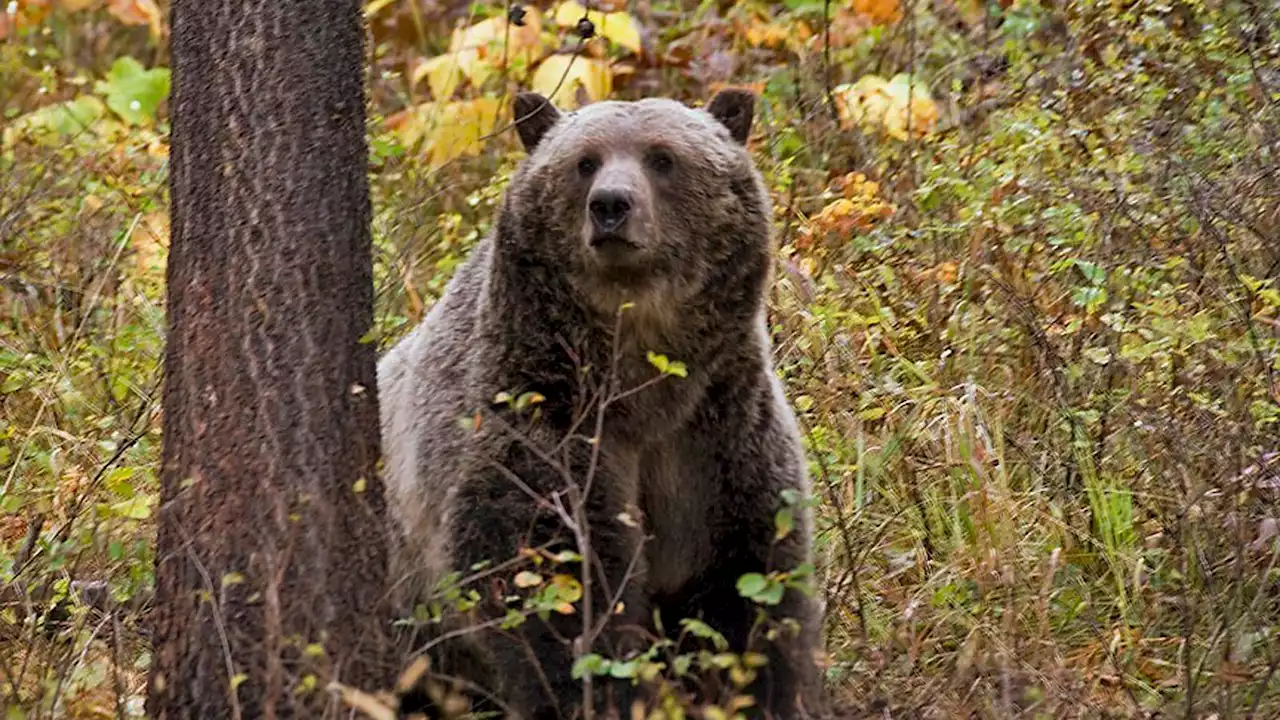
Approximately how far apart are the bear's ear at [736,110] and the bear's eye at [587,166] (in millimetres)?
406

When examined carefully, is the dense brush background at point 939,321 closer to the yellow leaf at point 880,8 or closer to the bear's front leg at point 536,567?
the yellow leaf at point 880,8

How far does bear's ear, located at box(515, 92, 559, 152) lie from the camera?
5.02 m

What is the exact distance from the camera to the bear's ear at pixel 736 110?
501 centimetres

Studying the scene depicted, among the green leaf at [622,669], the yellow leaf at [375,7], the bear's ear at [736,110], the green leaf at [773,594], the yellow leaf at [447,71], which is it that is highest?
the yellow leaf at [375,7]

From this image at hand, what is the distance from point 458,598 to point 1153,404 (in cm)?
241

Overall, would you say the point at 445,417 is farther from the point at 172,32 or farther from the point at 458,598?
the point at 172,32

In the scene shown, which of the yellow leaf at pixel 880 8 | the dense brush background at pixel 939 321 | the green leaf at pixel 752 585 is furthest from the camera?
the yellow leaf at pixel 880 8

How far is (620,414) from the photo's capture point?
4641 millimetres

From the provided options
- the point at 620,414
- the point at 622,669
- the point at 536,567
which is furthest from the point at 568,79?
the point at 622,669

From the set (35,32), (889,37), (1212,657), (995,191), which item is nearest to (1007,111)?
(995,191)

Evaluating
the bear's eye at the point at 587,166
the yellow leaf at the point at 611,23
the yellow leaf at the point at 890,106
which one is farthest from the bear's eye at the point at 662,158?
the yellow leaf at the point at 611,23

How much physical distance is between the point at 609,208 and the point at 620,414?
503 mm

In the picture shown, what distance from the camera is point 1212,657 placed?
461cm

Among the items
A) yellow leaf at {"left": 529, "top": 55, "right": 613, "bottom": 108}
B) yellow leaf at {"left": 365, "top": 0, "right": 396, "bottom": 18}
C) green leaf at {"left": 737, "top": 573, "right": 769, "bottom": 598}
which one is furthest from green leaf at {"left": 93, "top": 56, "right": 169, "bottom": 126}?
green leaf at {"left": 737, "top": 573, "right": 769, "bottom": 598}
